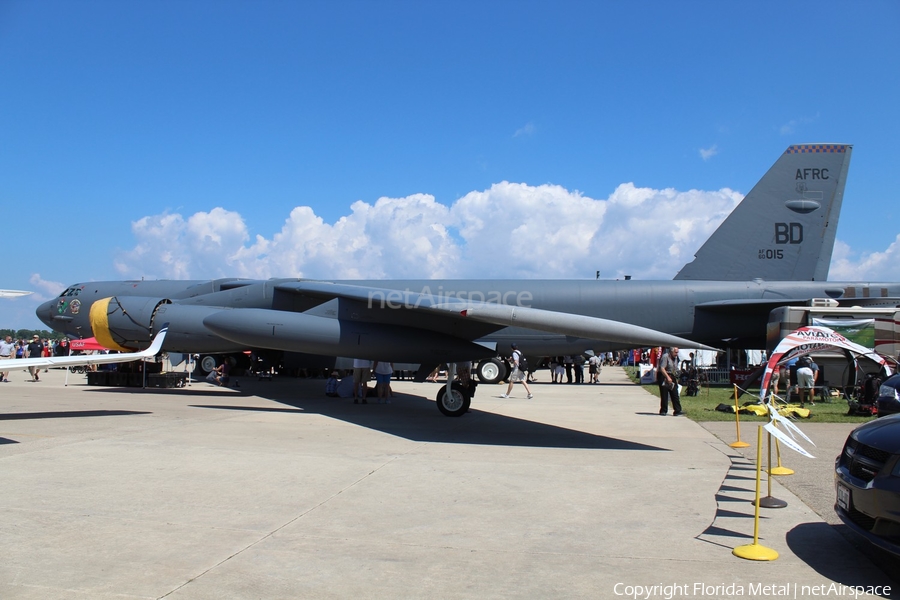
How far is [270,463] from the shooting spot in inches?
278

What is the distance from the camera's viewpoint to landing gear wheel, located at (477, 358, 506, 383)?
22.9 meters

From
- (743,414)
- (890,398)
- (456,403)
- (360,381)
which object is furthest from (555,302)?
(890,398)

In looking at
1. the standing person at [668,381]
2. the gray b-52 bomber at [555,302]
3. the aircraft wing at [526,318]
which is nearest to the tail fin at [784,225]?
the gray b-52 bomber at [555,302]

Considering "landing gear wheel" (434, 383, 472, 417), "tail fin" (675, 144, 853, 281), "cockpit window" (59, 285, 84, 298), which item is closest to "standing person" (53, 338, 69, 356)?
"cockpit window" (59, 285, 84, 298)

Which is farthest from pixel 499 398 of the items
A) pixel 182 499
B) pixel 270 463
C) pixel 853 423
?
pixel 182 499

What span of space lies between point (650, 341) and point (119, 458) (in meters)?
6.42

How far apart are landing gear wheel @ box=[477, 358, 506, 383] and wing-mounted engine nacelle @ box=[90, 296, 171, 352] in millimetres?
11528

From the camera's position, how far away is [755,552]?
163 inches

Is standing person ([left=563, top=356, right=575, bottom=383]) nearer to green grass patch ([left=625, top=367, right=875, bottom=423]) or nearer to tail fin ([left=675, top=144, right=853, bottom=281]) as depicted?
green grass patch ([left=625, top=367, right=875, bottom=423])

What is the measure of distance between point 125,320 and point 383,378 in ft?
21.0

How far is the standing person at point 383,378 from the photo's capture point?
44.7 feet

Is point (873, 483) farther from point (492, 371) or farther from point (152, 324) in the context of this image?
point (492, 371)

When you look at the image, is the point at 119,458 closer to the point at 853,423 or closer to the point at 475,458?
the point at 475,458

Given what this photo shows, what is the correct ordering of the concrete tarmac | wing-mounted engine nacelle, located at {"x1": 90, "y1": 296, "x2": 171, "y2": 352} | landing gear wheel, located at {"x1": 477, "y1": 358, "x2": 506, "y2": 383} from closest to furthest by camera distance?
1. the concrete tarmac
2. wing-mounted engine nacelle, located at {"x1": 90, "y1": 296, "x2": 171, "y2": 352}
3. landing gear wheel, located at {"x1": 477, "y1": 358, "x2": 506, "y2": 383}
